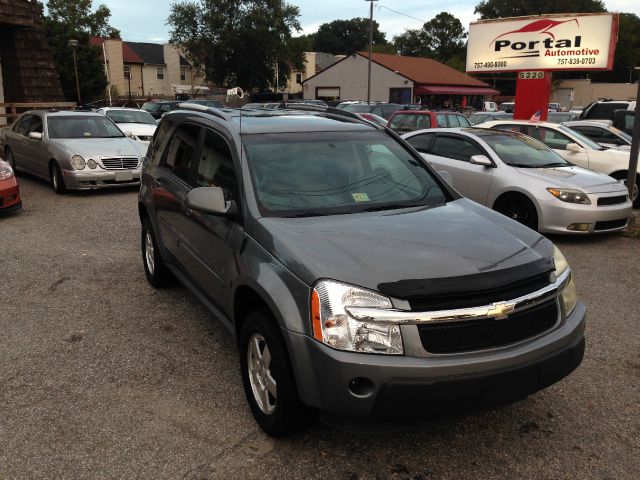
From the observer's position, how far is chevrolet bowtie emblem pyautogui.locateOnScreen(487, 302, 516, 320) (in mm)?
2623

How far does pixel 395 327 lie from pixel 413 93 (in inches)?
1954

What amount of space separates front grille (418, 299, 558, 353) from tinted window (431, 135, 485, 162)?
6.03 m

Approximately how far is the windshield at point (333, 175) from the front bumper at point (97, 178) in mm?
7962

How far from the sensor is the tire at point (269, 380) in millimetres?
2836

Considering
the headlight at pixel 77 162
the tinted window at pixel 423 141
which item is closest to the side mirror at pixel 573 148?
the tinted window at pixel 423 141

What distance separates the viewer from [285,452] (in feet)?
9.87

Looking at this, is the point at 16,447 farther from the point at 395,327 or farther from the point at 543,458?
the point at 543,458

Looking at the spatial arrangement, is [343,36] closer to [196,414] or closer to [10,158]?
[10,158]

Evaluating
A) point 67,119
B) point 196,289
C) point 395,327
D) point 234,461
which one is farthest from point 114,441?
point 67,119

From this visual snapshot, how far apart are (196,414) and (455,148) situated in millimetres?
6614

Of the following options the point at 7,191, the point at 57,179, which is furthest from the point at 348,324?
the point at 57,179

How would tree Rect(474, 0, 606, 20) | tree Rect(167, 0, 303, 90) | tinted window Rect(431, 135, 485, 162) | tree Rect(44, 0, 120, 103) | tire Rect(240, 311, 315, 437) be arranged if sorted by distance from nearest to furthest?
tire Rect(240, 311, 315, 437), tinted window Rect(431, 135, 485, 162), tree Rect(44, 0, 120, 103), tree Rect(167, 0, 303, 90), tree Rect(474, 0, 606, 20)

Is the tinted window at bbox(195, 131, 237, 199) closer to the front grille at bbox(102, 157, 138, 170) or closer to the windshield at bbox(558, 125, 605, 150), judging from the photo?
the front grille at bbox(102, 157, 138, 170)

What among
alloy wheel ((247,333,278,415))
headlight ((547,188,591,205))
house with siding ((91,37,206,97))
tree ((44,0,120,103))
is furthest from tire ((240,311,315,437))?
house with siding ((91,37,206,97))
